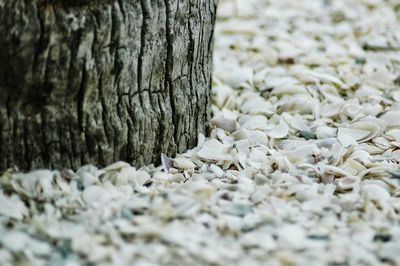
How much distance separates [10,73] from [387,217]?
2.90ft

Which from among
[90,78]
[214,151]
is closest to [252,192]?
[214,151]

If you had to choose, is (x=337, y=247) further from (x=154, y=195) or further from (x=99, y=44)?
(x=99, y=44)

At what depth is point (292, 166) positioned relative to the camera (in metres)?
1.81

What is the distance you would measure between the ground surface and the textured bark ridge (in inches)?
2.4

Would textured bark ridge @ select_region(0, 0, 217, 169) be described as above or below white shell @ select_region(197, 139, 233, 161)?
above

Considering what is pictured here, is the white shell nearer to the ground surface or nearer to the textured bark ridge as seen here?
the ground surface

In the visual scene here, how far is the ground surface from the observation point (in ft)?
4.52

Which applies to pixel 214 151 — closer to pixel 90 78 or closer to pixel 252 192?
pixel 252 192

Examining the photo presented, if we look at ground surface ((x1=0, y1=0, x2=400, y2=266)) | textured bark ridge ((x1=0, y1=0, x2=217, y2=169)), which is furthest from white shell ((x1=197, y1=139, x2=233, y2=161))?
textured bark ridge ((x1=0, y1=0, x2=217, y2=169))

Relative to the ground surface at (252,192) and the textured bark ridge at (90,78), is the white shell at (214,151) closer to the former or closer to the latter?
the ground surface at (252,192)

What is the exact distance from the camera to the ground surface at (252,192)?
138cm

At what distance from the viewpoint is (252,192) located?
5.37 feet

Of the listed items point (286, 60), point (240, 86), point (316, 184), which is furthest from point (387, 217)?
point (286, 60)

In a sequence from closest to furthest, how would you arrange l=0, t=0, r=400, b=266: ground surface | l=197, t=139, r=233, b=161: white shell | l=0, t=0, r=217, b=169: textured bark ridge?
l=0, t=0, r=400, b=266: ground surface
l=0, t=0, r=217, b=169: textured bark ridge
l=197, t=139, r=233, b=161: white shell
